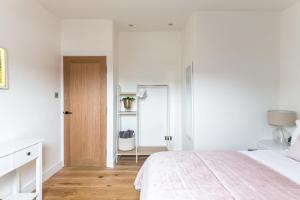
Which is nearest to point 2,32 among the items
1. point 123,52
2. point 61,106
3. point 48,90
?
point 48,90

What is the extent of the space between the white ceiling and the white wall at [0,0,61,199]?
367mm

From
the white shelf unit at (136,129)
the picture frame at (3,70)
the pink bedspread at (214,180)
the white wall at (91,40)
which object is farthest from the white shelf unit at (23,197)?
the white shelf unit at (136,129)

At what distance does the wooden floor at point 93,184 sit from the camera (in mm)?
2520

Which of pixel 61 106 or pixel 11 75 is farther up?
pixel 11 75

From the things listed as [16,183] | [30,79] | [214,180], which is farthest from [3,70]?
[214,180]

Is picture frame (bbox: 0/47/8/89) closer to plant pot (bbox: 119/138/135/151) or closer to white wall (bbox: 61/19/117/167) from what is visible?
white wall (bbox: 61/19/117/167)

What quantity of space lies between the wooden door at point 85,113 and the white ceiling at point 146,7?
763mm

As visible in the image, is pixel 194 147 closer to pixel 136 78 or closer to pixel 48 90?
pixel 136 78

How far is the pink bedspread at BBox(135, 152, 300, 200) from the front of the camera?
3.87ft

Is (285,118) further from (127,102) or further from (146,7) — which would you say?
(127,102)

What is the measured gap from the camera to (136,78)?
14.1 feet

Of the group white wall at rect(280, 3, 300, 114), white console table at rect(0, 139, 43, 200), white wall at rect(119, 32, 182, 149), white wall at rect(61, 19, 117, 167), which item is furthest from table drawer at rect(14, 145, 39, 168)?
white wall at rect(280, 3, 300, 114)

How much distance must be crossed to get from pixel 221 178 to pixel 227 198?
1.00 ft

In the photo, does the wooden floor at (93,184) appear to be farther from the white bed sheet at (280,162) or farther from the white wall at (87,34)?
the white wall at (87,34)
